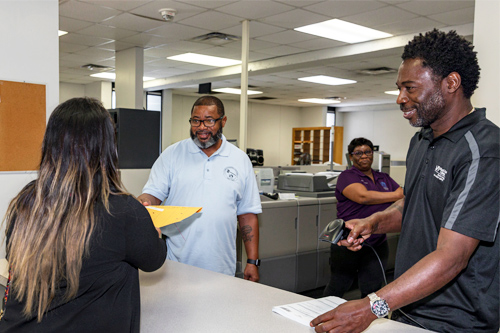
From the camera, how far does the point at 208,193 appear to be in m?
2.28

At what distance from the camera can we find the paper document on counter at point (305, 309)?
4.50 feet

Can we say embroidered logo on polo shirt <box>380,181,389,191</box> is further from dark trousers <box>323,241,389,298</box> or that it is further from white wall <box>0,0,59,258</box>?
white wall <box>0,0,59,258</box>

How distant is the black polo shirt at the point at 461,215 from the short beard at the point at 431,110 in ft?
0.21

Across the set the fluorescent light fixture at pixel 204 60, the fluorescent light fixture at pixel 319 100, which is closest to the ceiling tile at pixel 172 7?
the fluorescent light fixture at pixel 204 60

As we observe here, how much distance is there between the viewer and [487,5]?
6.91 ft

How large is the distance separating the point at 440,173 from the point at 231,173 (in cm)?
126

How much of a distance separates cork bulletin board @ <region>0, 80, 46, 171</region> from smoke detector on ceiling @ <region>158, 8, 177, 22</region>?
249 centimetres

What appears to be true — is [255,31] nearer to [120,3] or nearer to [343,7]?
[343,7]

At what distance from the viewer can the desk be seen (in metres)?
1.32

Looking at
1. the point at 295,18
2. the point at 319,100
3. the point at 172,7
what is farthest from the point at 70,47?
the point at 319,100

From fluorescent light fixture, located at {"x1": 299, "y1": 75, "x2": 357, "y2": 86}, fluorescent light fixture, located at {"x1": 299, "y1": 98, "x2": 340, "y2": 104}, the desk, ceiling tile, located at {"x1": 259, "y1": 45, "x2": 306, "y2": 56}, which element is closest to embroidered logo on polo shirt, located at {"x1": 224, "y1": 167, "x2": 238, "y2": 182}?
the desk

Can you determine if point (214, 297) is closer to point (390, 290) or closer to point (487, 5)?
point (390, 290)

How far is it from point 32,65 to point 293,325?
2.73 m

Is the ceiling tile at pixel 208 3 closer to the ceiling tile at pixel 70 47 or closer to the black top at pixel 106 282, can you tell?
the ceiling tile at pixel 70 47
